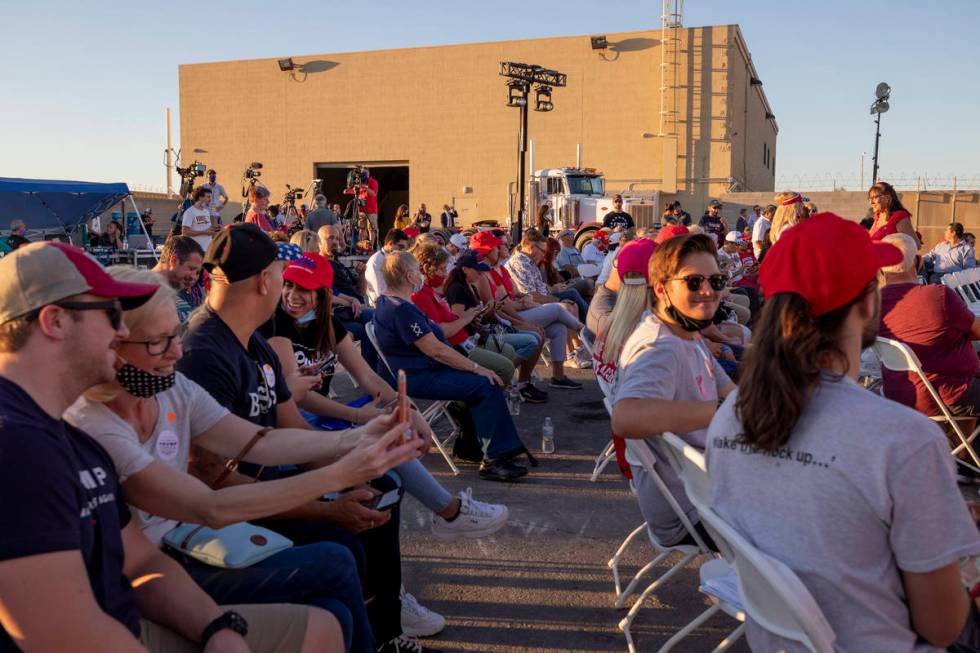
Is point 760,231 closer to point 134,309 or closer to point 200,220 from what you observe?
point 200,220

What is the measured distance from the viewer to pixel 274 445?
2.66 metres

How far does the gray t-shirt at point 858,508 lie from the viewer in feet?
5.11

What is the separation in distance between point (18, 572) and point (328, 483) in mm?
738

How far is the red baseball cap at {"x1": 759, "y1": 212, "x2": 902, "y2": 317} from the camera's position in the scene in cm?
174

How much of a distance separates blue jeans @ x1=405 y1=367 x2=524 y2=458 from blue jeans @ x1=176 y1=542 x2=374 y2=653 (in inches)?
114

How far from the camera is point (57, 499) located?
5.08 feet

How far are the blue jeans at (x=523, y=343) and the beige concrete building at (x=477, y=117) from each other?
2420 cm

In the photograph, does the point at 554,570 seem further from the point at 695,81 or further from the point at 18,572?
the point at 695,81

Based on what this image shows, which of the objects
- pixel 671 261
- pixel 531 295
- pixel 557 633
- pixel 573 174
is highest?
pixel 573 174

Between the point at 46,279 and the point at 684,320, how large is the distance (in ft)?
7.32

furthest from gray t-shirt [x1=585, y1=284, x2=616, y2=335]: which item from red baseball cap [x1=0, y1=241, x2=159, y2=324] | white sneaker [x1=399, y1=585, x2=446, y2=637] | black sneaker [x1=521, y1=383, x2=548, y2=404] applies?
red baseball cap [x1=0, y1=241, x2=159, y2=324]

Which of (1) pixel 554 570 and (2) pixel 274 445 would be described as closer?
(2) pixel 274 445

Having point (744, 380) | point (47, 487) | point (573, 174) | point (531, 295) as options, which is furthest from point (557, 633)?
point (573, 174)

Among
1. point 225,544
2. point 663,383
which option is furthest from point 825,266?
point 225,544
